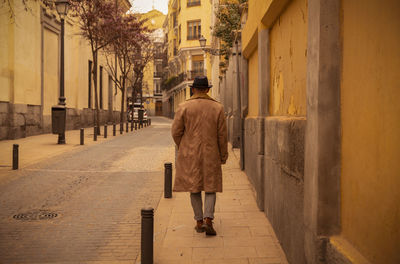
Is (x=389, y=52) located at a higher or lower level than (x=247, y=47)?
lower

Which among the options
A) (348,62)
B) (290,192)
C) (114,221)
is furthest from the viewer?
(114,221)

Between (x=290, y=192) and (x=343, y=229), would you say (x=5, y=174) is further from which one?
(x=343, y=229)

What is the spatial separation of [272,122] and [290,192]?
121 cm

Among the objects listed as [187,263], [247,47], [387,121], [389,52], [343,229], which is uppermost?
[247,47]

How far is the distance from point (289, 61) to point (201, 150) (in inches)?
55.7

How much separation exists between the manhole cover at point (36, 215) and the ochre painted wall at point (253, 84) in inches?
160

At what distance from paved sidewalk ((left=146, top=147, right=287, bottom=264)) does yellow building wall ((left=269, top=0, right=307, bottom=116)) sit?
1.48 meters

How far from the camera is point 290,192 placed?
153 inches

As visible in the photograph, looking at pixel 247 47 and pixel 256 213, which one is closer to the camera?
pixel 256 213

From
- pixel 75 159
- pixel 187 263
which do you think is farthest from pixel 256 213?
pixel 75 159

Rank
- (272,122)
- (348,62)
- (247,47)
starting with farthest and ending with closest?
(247,47) → (272,122) → (348,62)

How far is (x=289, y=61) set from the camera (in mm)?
4535

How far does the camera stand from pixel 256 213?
19.7 feet

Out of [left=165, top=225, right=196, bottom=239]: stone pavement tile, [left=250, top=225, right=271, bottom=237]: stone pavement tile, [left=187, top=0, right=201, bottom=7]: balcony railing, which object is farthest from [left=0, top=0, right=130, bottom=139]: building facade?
[left=187, top=0, right=201, bottom=7]: balcony railing
